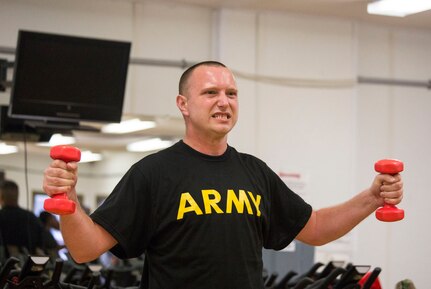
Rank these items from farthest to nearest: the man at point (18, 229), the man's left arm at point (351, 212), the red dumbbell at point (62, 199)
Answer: the man at point (18, 229), the man's left arm at point (351, 212), the red dumbbell at point (62, 199)

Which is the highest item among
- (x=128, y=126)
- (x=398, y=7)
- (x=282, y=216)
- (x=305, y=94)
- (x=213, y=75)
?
(x=398, y=7)

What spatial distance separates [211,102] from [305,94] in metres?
5.14

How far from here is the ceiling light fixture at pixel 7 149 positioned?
7339 millimetres

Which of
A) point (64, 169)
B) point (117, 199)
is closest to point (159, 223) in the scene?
point (117, 199)

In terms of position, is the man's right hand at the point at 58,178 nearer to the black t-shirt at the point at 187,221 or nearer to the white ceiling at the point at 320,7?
the black t-shirt at the point at 187,221

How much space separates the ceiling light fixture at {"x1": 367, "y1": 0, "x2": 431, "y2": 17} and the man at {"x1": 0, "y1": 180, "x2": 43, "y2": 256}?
11.4 feet

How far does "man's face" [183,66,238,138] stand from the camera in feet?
8.77

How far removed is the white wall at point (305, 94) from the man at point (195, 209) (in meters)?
Result: 4.60

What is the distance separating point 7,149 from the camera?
292 inches

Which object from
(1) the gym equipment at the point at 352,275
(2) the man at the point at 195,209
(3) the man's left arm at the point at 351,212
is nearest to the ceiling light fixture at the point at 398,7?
(1) the gym equipment at the point at 352,275

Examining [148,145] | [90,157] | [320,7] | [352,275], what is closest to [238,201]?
[352,275]

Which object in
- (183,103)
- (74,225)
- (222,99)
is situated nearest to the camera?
(74,225)

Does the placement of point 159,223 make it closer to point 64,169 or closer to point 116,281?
point 64,169

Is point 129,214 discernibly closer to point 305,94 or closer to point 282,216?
point 282,216
